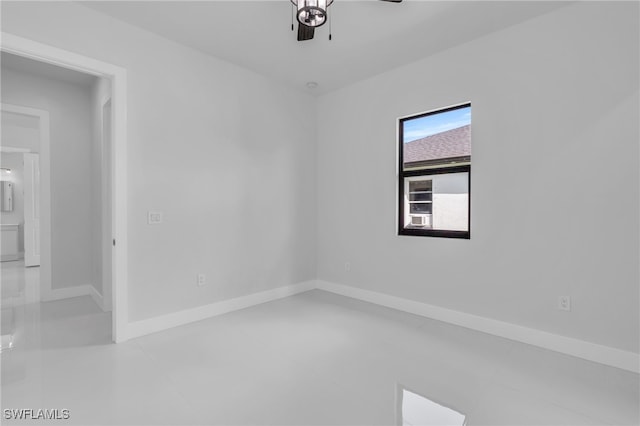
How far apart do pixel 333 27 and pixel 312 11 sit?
1.16m

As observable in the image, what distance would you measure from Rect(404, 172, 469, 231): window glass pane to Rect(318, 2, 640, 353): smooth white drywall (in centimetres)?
16

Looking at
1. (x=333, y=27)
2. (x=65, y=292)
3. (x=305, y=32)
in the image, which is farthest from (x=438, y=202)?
(x=65, y=292)

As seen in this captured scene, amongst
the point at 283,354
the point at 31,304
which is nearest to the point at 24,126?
the point at 31,304

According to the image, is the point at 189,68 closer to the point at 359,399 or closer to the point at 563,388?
the point at 359,399

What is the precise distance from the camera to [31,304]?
3859 millimetres

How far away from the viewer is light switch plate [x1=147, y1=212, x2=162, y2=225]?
3.04 m

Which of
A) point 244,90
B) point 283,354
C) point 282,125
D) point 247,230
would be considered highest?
point 244,90

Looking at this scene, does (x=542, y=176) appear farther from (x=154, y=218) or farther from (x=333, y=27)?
(x=154, y=218)

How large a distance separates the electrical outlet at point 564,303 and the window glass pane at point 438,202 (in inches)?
38.5

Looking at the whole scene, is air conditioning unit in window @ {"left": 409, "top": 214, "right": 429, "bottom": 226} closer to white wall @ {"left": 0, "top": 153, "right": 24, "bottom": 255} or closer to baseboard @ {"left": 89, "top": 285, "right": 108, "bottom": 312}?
baseboard @ {"left": 89, "top": 285, "right": 108, "bottom": 312}

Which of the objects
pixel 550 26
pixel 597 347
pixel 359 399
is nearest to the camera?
pixel 359 399

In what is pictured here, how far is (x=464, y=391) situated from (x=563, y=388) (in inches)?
26.4

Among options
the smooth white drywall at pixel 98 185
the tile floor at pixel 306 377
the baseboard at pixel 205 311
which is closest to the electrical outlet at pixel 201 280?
the baseboard at pixel 205 311

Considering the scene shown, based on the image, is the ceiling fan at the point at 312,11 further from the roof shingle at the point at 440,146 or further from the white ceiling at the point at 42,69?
the white ceiling at the point at 42,69
